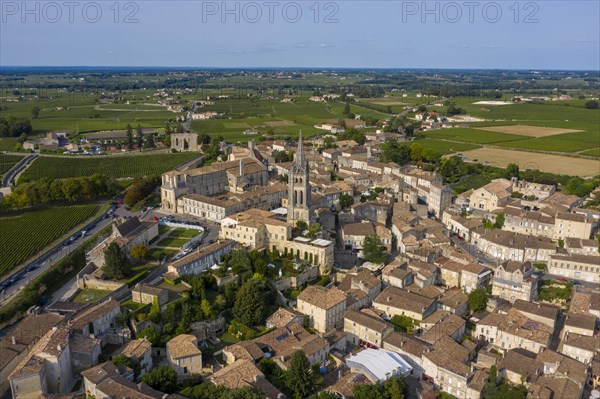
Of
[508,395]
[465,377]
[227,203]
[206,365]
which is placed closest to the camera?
[508,395]

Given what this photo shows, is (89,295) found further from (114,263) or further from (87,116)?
(87,116)

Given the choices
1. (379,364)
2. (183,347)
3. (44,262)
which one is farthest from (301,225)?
(44,262)

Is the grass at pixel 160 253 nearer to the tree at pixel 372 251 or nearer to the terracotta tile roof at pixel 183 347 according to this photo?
the terracotta tile roof at pixel 183 347

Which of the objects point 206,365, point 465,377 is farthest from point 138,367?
point 465,377

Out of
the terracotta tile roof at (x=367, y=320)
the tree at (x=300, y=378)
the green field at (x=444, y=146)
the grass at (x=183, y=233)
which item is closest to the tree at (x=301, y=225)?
the grass at (x=183, y=233)

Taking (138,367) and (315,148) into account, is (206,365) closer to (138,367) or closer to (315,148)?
(138,367)

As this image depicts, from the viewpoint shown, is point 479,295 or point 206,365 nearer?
point 206,365

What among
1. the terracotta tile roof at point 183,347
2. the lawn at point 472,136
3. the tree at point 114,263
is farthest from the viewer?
the lawn at point 472,136
